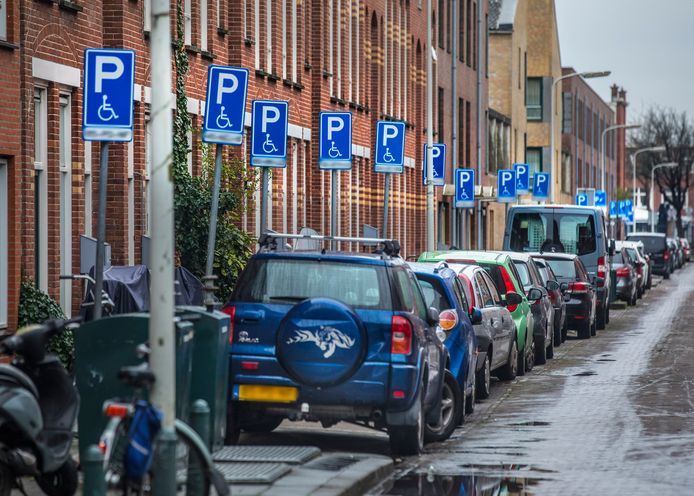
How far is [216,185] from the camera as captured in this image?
1698cm

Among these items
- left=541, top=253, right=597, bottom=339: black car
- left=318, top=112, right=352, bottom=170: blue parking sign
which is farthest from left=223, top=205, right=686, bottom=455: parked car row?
left=541, top=253, right=597, bottom=339: black car

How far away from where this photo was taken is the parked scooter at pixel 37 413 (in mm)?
10117

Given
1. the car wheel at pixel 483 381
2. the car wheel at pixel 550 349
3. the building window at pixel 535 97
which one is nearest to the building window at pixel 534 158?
the building window at pixel 535 97

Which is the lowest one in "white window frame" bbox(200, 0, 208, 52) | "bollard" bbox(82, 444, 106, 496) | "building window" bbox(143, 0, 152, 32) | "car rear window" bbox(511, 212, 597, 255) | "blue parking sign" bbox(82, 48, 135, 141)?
"bollard" bbox(82, 444, 106, 496)

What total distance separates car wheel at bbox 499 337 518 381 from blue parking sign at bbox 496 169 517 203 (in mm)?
23567

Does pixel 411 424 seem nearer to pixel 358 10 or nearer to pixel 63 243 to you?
pixel 63 243

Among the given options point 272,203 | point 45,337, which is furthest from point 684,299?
point 45,337

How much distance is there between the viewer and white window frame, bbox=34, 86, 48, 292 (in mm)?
20609

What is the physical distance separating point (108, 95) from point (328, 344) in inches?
108

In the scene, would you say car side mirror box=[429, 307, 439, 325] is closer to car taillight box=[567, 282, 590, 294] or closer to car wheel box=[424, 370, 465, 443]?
car wheel box=[424, 370, 465, 443]

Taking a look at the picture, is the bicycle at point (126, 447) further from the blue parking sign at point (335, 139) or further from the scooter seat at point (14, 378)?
the blue parking sign at point (335, 139)

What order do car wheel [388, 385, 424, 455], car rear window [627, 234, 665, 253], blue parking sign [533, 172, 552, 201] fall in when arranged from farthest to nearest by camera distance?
A: car rear window [627, 234, 665, 253] → blue parking sign [533, 172, 552, 201] → car wheel [388, 385, 424, 455]

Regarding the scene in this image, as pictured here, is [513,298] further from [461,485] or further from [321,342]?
[461,485]

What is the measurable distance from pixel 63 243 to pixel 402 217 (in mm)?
28971
